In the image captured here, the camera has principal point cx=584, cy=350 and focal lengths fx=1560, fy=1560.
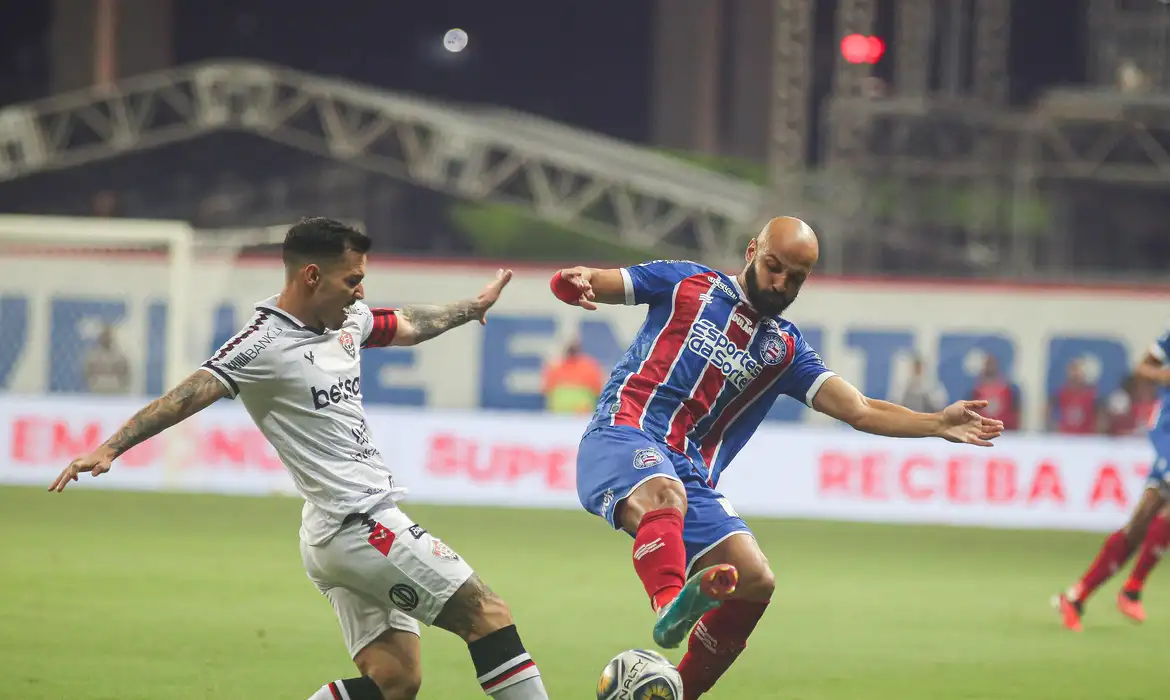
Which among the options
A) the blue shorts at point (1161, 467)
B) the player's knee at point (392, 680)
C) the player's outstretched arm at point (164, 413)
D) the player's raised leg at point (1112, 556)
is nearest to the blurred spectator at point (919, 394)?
the blue shorts at point (1161, 467)

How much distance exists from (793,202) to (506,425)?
7.18 metres

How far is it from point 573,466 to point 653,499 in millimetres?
11749

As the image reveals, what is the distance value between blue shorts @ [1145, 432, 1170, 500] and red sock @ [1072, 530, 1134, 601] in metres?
0.42

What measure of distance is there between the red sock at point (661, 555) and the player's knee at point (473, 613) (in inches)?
22.9

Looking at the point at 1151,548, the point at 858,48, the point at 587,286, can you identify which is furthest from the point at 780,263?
the point at 858,48

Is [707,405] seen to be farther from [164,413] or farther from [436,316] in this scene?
[164,413]

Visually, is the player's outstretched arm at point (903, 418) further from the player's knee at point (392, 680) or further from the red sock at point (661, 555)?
the player's knee at point (392, 680)

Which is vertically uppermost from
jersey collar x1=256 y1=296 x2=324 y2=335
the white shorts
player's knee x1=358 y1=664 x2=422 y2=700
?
jersey collar x1=256 y1=296 x2=324 y2=335

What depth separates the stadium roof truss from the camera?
31672mm

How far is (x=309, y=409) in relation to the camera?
5.36 m

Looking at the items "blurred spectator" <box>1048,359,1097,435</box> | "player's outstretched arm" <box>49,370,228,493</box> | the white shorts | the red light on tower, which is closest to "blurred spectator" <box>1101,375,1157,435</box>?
"blurred spectator" <box>1048,359,1097,435</box>

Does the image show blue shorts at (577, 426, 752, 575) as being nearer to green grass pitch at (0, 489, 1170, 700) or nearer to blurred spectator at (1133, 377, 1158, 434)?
green grass pitch at (0, 489, 1170, 700)

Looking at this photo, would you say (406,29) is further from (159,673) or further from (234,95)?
(159,673)

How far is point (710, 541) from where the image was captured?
6.07 m
